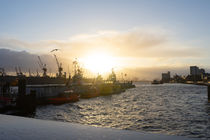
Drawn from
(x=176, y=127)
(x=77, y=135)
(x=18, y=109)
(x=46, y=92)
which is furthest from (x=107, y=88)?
(x=77, y=135)

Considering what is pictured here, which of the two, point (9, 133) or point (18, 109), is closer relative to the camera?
point (9, 133)

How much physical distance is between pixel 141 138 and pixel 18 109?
109ft

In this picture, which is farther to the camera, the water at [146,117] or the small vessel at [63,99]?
the small vessel at [63,99]

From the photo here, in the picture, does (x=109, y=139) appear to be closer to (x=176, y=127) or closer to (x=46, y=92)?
(x=176, y=127)

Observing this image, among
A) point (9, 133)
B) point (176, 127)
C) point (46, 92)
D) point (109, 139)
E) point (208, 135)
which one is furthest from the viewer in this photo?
point (46, 92)

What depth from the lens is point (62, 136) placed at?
6363 mm

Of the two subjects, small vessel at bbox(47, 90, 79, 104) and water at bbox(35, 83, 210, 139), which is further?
small vessel at bbox(47, 90, 79, 104)

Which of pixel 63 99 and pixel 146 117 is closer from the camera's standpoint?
pixel 146 117

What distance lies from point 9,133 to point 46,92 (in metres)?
63.7

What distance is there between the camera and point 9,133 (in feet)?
21.5

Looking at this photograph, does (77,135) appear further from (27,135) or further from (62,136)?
(27,135)

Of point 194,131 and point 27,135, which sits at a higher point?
point 27,135

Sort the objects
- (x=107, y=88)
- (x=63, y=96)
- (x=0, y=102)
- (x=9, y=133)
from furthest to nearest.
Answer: (x=107, y=88)
(x=63, y=96)
(x=0, y=102)
(x=9, y=133)

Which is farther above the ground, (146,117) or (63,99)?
(146,117)
